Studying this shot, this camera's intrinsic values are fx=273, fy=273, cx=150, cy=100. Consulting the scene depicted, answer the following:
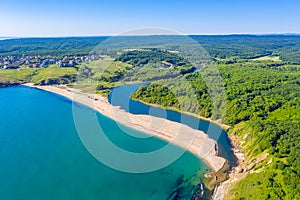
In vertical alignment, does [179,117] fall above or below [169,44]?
below

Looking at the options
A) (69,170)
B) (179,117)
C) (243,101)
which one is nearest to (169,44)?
A: (243,101)

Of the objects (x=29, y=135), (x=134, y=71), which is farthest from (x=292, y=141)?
(x=134, y=71)

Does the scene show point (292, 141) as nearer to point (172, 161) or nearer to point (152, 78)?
point (172, 161)

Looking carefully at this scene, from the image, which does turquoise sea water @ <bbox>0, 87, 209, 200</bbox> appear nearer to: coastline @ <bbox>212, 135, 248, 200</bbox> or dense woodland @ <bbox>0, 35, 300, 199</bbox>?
coastline @ <bbox>212, 135, 248, 200</bbox>

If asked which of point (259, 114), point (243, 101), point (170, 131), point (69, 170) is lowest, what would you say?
point (69, 170)

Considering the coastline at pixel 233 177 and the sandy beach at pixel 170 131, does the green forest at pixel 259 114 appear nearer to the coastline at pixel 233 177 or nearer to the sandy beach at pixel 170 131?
the coastline at pixel 233 177

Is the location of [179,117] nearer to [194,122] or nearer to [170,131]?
[194,122]

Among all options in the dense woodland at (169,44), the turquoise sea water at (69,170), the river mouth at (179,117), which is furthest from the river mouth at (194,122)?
the dense woodland at (169,44)

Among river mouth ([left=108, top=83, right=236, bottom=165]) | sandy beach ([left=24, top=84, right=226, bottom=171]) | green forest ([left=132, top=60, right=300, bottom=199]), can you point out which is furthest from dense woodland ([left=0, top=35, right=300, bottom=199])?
sandy beach ([left=24, top=84, right=226, bottom=171])
